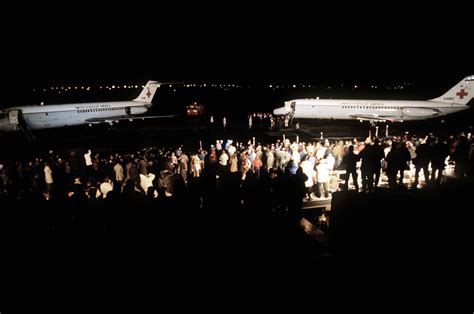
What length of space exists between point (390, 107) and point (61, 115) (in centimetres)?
3005

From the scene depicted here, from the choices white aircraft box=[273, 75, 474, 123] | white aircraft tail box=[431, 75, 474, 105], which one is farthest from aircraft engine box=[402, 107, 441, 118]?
white aircraft tail box=[431, 75, 474, 105]

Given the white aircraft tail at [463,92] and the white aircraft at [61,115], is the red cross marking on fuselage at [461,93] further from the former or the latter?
the white aircraft at [61,115]

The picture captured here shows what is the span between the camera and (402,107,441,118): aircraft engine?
29.1 meters

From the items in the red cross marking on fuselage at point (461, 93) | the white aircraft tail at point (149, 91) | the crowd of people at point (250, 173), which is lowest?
the crowd of people at point (250, 173)

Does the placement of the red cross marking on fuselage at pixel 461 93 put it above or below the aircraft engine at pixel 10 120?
above

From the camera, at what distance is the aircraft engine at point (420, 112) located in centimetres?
2914

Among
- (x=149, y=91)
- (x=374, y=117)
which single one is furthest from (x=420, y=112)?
(x=149, y=91)

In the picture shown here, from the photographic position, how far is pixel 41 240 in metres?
7.54

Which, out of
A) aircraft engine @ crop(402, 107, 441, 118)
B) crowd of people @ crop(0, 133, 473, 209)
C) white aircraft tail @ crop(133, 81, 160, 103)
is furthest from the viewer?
white aircraft tail @ crop(133, 81, 160, 103)

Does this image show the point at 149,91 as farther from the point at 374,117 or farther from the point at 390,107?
the point at 390,107

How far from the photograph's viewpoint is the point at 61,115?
94.0 feet

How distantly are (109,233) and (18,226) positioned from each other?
214 centimetres

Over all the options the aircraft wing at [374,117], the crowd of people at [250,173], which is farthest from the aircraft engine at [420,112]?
the crowd of people at [250,173]

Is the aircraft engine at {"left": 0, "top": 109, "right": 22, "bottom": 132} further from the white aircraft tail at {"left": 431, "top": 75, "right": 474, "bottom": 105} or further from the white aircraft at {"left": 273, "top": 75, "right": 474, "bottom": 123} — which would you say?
the white aircraft tail at {"left": 431, "top": 75, "right": 474, "bottom": 105}
